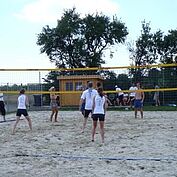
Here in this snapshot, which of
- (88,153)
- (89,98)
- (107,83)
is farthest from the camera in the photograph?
(107,83)

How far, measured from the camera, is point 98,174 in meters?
7.47

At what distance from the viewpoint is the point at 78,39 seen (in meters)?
46.8

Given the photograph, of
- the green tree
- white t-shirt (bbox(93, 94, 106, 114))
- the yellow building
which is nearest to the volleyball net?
the yellow building

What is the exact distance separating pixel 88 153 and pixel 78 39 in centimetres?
3783

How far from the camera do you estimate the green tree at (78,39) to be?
46562mm

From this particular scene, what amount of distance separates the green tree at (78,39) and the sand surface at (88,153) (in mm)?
32886

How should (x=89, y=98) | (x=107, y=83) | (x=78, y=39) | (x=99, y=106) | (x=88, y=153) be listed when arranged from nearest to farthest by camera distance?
1. (x=88, y=153)
2. (x=99, y=106)
3. (x=89, y=98)
4. (x=107, y=83)
5. (x=78, y=39)

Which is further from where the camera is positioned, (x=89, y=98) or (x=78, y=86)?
(x=78, y=86)

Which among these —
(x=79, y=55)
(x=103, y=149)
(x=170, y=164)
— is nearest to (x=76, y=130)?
(x=103, y=149)

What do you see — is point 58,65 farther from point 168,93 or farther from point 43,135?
point 43,135

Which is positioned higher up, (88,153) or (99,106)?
(99,106)

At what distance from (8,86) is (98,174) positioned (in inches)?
698

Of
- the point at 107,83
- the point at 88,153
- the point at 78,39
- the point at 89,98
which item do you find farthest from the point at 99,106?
the point at 78,39

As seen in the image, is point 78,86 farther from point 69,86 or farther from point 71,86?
point 69,86
